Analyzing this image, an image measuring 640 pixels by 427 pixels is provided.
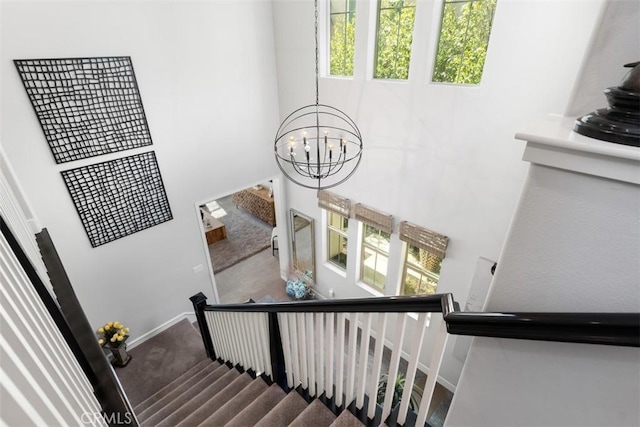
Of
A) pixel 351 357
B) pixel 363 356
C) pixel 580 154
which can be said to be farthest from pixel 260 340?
pixel 580 154

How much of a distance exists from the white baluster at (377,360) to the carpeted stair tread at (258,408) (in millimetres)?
928

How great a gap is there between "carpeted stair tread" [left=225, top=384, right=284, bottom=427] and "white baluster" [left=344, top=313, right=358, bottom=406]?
2.47 feet

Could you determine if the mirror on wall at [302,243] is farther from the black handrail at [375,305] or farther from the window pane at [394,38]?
the black handrail at [375,305]

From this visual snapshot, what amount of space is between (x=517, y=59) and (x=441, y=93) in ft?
2.53

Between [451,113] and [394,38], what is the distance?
3.97 ft

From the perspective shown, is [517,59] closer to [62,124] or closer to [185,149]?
[185,149]

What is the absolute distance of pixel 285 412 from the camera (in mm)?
2037

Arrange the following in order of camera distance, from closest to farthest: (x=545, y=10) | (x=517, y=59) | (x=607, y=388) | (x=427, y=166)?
(x=607, y=388)
(x=545, y=10)
(x=517, y=59)
(x=427, y=166)

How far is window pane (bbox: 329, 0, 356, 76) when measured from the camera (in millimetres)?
4321

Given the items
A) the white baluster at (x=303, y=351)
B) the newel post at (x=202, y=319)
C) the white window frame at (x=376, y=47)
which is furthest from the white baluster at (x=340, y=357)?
the white window frame at (x=376, y=47)

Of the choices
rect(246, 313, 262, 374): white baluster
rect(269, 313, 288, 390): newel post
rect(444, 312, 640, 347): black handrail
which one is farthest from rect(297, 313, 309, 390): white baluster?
rect(444, 312, 640, 347): black handrail

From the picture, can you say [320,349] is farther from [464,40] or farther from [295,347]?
[464,40]

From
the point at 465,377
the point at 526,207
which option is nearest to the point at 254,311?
the point at 465,377

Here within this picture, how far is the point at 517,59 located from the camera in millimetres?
2994
